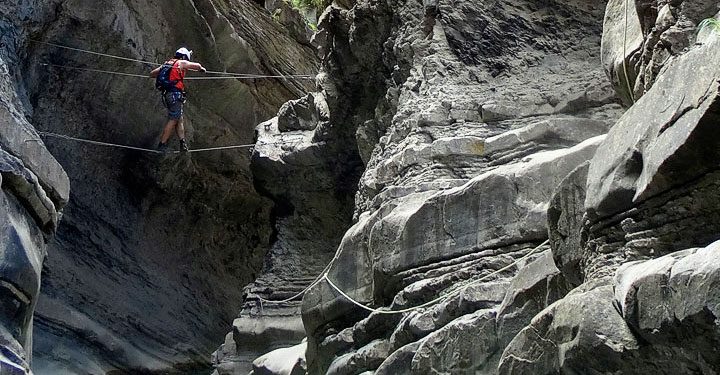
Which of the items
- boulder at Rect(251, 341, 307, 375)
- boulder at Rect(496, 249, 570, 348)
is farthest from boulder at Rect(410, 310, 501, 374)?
boulder at Rect(251, 341, 307, 375)

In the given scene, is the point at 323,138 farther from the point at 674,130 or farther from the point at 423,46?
the point at 674,130

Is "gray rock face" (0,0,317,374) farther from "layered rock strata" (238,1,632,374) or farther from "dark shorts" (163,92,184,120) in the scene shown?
"layered rock strata" (238,1,632,374)

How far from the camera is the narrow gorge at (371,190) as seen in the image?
4820mm

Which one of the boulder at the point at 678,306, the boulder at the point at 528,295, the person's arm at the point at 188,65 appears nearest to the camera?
the boulder at the point at 678,306

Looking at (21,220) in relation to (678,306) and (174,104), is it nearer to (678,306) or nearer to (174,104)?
(174,104)

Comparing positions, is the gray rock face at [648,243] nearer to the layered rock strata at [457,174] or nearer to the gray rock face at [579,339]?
the gray rock face at [579,339]

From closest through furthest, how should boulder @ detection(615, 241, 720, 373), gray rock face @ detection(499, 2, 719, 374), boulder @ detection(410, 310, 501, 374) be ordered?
boulder @ detection(615, 241, 720, 373) → gray rock face @ detection(499, 2, 719, 374) → boulder @ detection(410, 310, 501, 374)

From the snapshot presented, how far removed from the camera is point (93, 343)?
15891mm

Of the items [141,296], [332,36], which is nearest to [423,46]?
[332,36]

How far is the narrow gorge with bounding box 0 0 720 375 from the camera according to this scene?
4820 millimetres

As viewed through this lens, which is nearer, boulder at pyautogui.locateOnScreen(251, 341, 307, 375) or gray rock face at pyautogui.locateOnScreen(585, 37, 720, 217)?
gray rock face at pyautogui.locateOnScreen(585, 37, 720, 217)

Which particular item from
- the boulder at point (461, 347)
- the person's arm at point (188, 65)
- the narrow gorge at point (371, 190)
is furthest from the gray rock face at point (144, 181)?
the boulder at point (461, 347)

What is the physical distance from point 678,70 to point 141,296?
14159 mm

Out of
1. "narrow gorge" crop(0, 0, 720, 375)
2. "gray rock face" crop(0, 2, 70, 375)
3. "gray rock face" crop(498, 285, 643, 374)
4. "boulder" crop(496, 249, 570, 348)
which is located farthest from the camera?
"gray rock face" crop(0, 2, 70, 375)
